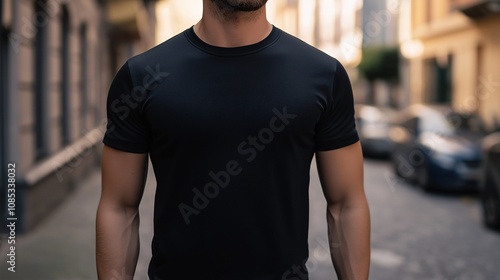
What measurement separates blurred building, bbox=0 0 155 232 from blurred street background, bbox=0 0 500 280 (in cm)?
2

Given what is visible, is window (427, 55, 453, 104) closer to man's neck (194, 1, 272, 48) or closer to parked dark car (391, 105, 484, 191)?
parked dark car (391, 105, 484, 191)

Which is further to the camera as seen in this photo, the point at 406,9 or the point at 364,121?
the point at 406,9

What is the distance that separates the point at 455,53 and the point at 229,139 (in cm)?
2769

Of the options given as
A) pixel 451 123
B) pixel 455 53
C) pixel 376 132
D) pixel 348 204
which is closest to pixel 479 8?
pixel 455 53

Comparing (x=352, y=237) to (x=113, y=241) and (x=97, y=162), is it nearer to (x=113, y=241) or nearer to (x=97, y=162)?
(x=113, y=241)

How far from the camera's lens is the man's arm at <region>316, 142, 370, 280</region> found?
7.30 ft

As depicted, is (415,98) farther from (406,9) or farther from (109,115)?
(109,115)

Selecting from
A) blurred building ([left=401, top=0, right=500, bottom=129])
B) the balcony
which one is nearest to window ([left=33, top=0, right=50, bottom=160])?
blurred building ([left=401, top=0, right=500, bottom=129])

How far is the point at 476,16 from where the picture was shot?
83.5 ft

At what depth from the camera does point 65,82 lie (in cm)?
1315

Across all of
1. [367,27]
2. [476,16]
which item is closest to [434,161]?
[476,16]

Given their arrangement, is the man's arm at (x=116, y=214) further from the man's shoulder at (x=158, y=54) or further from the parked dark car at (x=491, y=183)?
the parked dark car at (x=491, y=183)

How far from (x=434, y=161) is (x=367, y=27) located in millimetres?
34711

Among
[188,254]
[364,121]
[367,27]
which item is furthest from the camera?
[367,27]
